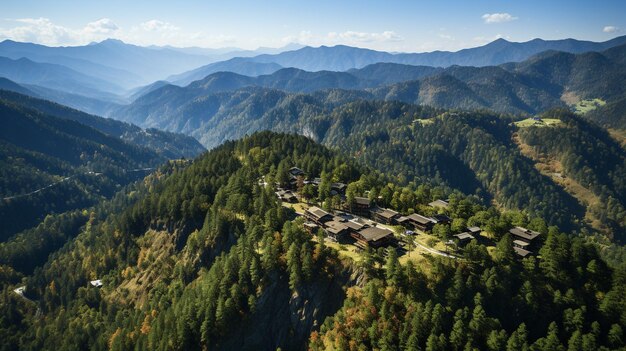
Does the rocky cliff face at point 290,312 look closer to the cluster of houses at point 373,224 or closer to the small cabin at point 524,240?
the cluster of houses at point 373,224

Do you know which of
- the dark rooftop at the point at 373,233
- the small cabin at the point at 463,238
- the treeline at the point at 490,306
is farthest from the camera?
the small cabin at the point at 463,238

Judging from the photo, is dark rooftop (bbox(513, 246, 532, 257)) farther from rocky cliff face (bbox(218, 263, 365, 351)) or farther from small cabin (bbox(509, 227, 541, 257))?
rocky cliff face (bbox(218, 263, 365, 351))

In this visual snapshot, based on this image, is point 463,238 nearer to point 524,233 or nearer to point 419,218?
point 419,218

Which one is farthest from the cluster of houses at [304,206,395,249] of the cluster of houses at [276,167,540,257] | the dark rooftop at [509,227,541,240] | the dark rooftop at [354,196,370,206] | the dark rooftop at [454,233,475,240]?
the dark rooftop at [509,227,541,240]

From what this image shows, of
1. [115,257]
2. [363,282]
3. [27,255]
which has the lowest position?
[27,255]

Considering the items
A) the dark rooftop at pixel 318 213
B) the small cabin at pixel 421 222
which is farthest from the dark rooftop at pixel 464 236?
the dark rooftop at pixel 318 213

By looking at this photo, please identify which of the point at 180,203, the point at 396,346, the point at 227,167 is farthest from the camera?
the point at 227,167

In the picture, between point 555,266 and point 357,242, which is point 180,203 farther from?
point 555,266

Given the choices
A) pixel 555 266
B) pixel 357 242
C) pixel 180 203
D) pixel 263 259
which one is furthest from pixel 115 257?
pixel 555 266
